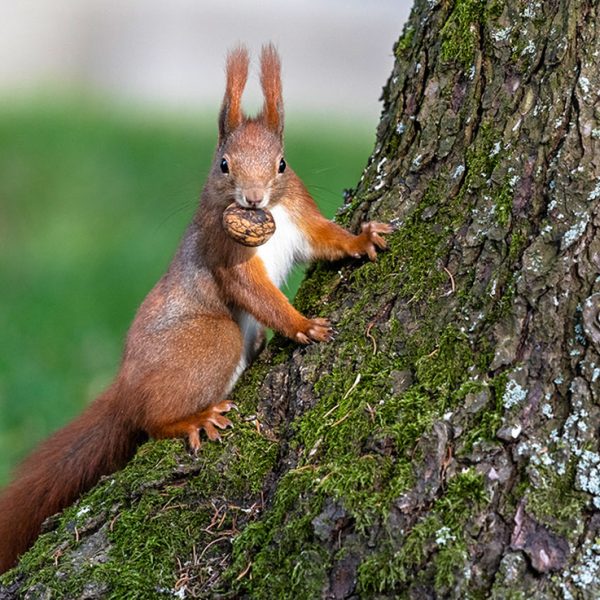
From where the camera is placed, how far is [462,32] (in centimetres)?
234

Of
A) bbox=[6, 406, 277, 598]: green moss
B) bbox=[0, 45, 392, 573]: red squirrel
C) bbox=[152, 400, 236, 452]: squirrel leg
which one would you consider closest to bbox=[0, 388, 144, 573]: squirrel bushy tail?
bbox=[0, 45, 392, 573]: red squirrel

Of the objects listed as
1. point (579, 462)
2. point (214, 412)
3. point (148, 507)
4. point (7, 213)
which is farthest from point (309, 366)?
point (7, 213)

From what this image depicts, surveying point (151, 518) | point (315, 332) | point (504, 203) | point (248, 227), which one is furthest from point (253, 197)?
point (151, 518)

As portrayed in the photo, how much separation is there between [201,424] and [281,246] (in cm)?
61

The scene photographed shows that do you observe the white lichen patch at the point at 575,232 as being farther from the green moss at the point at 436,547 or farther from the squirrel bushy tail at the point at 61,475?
the squirrel bushy tail at the point at 61,475

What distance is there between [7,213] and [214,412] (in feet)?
15.9

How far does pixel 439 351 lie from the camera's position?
2.04 metres

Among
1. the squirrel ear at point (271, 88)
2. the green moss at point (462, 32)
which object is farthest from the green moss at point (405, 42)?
the squirrel ear at point (271, 88)

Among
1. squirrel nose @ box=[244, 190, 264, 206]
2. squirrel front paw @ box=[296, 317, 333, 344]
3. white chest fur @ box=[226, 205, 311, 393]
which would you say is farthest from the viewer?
white chest fur @ box=[226, 205, 311, 393]

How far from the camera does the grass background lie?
173 inches

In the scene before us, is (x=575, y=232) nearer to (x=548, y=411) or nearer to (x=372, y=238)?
(x=548, y=411)

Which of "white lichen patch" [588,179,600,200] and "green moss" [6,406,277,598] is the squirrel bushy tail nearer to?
"green moss" [6,406,277,598]

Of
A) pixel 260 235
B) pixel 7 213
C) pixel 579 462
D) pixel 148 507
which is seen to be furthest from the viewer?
pixel 7 213

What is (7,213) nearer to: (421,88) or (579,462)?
(421,88)
